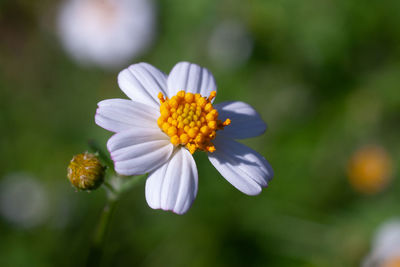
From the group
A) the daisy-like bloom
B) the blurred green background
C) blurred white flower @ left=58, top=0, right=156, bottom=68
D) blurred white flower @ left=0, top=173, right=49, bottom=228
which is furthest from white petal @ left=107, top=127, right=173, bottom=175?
blurred white flower @ left=58, top=0, right=156, bottom=68

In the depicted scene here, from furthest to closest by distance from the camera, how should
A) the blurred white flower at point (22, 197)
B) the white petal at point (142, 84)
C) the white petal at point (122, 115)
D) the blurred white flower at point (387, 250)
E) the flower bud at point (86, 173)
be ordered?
the blurred white flower at point (22, 197) < the blurred white flower at point (387, 250) < the white petal at point (142, 84) < the flower bud at point (86, 173) < the white petal at point (122, 115)

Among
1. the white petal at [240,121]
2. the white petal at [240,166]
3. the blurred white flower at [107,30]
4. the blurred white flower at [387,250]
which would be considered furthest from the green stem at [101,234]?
the blurred white flower at [107,30]

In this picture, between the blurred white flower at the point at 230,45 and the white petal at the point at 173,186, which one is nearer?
the white petal at the point at 173,186

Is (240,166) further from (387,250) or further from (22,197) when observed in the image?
(22,197)

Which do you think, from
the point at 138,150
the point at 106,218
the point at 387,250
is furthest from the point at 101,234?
the point at 387,250

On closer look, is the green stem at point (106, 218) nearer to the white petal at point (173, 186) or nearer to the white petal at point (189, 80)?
the white petal at point (173, 186)

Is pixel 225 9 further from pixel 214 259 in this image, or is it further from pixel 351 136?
pixel 214 259
